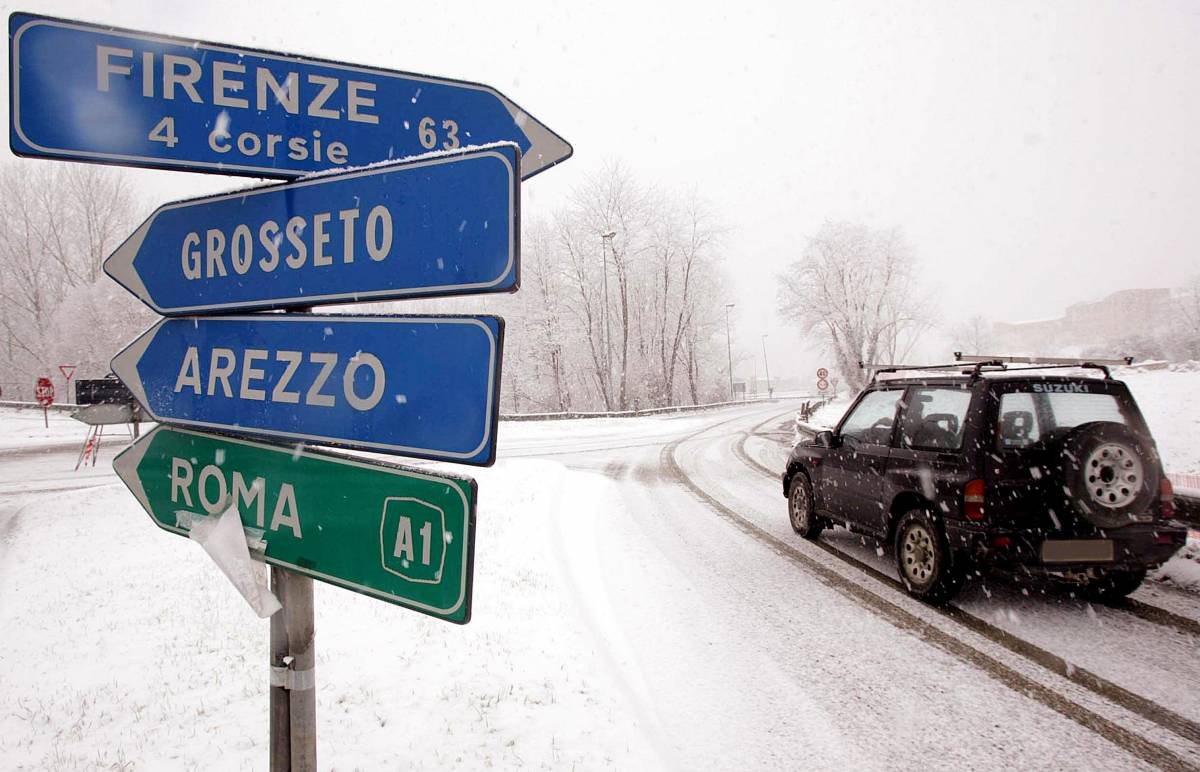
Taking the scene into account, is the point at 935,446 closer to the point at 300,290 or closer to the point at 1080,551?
the point at 1080,551

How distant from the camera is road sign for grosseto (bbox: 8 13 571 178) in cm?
176

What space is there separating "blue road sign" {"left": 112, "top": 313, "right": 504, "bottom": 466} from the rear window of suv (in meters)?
4.52

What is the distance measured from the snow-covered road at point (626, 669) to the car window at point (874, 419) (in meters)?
1.30

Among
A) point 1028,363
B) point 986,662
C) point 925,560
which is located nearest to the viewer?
point 986,662

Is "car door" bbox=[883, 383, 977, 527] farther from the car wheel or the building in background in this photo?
the building in background

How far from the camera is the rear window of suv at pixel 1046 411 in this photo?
4473mm

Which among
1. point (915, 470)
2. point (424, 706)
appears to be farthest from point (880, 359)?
point (424, 706)

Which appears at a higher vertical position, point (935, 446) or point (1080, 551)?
point (935, 446)

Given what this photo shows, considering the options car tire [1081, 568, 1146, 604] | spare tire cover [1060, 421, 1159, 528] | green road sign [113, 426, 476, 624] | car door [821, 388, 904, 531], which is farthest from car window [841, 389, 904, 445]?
green road sign [113, 426, 476, 624]

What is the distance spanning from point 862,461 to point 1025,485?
165cm

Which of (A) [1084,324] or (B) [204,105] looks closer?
(B) [204,105]

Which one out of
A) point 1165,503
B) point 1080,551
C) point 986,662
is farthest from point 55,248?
point 1165,503

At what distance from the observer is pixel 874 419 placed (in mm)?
6070

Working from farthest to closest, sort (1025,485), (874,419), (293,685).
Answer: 1. (874,419)
2. (1025,485)
3. (293,685)
